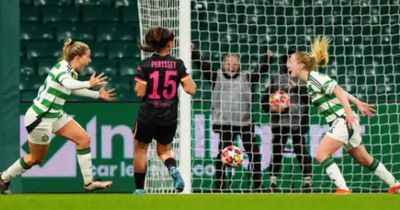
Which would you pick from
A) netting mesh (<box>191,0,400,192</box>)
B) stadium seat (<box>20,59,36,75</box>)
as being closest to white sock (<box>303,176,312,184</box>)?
Result: netting mesh (<box>191,0,400,192</box>)

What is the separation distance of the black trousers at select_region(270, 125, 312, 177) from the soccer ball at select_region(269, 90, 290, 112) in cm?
32

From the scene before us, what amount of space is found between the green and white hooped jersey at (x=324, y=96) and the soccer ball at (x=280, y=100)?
2.31 m

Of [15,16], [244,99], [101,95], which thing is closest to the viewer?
[101,95]

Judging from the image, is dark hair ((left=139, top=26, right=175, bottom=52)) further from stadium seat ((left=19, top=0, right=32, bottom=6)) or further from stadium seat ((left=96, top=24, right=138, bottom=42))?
stadium seat ((left=19, top=0, right=32, bottom=6))

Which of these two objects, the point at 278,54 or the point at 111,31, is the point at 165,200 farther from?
the point at 111,31

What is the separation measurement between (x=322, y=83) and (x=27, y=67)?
6.75 metres

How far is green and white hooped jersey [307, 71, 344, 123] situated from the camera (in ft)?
38.9

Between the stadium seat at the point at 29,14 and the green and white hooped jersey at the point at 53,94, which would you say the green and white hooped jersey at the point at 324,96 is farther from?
the stadium seat at the point at 29,14

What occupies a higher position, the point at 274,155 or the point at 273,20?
the point at 273,20

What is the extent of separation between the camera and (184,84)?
37.8ft

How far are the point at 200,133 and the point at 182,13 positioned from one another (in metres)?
2.25

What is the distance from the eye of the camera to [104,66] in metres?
17.9

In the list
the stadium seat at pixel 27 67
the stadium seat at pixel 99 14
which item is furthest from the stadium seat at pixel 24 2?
the stadium seat at pixel 27 67

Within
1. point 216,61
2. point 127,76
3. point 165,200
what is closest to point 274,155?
point 216,61
